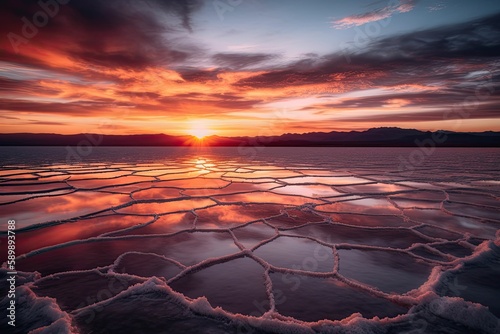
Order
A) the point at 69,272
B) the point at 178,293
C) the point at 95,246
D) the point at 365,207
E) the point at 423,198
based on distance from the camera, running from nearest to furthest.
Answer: the point at 178,293 < the point at 69,272 < the point at 95,246 < the point at 365,207 < the point at 423,198

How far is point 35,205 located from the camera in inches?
218

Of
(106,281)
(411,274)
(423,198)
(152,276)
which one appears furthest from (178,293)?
(423,198)

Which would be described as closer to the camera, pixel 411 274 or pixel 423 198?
pixel 411 274

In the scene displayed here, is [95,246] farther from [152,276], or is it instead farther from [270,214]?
[270,214]

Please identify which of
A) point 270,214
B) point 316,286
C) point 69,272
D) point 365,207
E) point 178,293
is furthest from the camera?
point 365,207

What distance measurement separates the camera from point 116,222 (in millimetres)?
4363

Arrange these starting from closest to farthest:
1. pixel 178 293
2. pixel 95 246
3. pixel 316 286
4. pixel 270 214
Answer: pixel 178 293, pixel 316 286, pixel 95 246, pixel 270 214

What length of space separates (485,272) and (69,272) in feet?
13.4

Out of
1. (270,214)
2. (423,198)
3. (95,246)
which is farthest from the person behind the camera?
(423,198)

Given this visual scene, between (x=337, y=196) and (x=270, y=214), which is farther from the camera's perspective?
(x=337, y=196)

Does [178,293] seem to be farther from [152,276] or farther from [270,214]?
[270,214]

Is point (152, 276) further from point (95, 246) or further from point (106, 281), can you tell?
point (95, 246)

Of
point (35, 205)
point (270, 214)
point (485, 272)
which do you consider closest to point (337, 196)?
point (270, 214)

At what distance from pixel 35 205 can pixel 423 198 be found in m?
8.47
